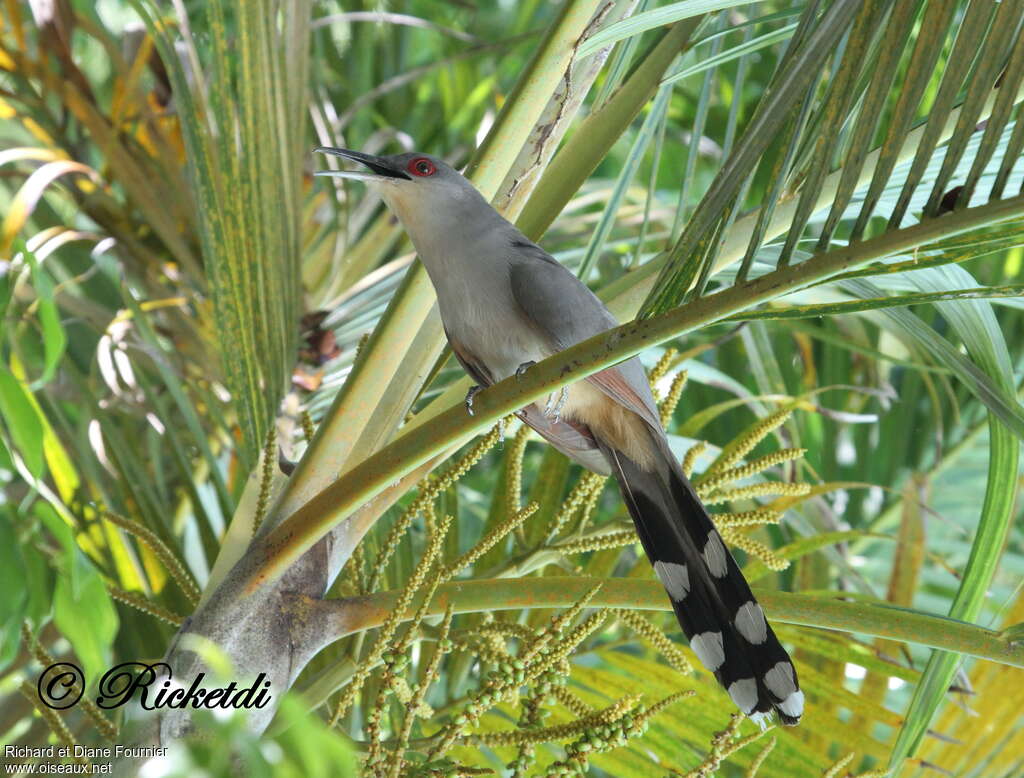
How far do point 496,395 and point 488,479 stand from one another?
75.7 inches

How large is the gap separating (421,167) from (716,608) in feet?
3.17

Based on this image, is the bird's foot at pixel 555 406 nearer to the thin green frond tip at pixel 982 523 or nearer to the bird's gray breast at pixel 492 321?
the bird's gray breast at pixel 492 321

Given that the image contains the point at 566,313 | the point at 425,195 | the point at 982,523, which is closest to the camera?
the point at 982,523

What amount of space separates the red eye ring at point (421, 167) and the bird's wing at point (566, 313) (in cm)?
30

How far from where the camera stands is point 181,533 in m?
2.05

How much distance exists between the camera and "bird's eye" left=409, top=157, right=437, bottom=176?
1853 millimetres

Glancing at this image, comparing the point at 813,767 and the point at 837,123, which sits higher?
the point at 837,123

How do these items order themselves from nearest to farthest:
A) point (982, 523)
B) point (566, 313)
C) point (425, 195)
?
point (982, 523) < point (566, 313) < point (425, 195)

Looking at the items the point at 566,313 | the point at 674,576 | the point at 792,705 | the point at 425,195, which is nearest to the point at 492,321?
the point at 566,313

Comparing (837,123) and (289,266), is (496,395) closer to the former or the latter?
(837,123)

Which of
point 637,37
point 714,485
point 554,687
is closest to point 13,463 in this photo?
point 554,687

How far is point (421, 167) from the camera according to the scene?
1.87 metres

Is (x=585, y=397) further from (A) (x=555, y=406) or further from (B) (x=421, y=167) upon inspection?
(B) (x=421, y=167)

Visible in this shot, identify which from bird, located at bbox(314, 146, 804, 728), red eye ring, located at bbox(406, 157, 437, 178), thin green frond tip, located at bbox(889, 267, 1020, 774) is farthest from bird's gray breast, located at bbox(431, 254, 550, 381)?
thin green frond tip, located at bbox(889, 267, 1020, 774)
